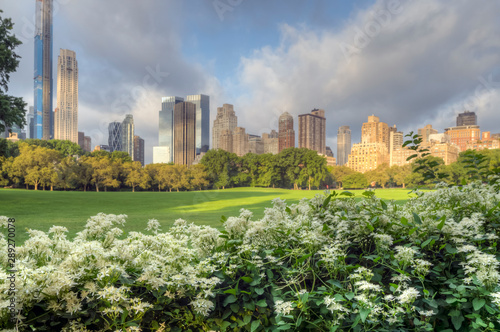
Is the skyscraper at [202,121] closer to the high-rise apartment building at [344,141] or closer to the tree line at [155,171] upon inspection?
the tree line at [155,171]

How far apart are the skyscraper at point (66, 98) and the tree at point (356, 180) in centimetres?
2586

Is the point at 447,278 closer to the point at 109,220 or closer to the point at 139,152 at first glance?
the point at 109,220

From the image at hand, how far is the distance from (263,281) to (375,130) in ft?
98.3

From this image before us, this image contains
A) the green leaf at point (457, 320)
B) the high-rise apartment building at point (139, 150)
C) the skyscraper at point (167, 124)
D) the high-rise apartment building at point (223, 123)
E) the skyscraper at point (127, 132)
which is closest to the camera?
the green leaf at point (457, 320)

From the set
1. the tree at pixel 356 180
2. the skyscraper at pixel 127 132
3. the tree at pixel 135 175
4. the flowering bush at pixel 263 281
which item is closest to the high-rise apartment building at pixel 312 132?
the tree at pixel 356 180

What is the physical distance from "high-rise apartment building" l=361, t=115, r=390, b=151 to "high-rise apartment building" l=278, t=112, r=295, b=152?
853 cm

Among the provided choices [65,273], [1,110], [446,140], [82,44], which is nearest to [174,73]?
[82,44]

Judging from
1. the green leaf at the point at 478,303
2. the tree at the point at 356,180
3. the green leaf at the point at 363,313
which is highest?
the green leaf at the point at 478,303

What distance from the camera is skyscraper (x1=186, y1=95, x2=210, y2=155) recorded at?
679 inches

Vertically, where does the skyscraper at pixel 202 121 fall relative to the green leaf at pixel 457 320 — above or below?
above

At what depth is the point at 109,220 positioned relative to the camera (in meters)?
2.06

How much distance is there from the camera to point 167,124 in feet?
52.7

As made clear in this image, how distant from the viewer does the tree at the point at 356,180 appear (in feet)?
96.2

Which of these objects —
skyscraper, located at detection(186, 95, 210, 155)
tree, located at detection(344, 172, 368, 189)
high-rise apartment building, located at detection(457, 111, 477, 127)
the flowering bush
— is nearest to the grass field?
the flowering bush
